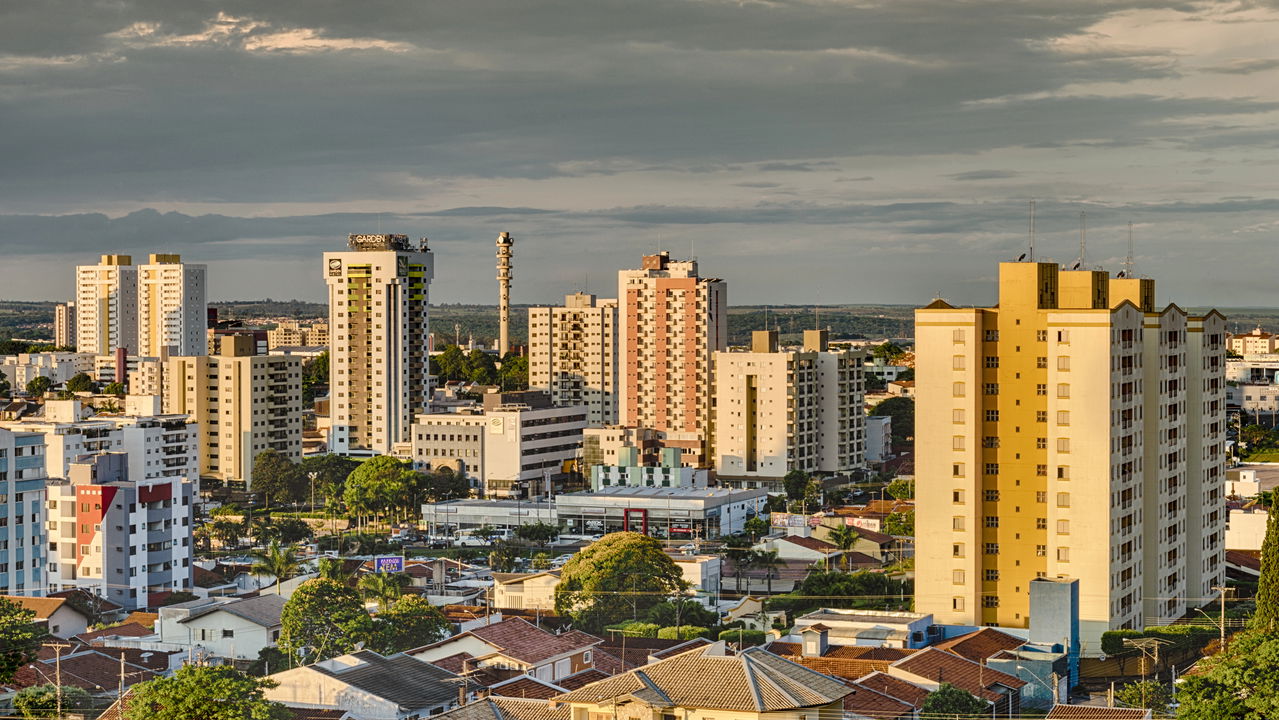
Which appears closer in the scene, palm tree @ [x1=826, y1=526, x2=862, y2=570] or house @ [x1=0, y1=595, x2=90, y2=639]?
house @ [x1=0, y1=595, x2=90, y2=639]

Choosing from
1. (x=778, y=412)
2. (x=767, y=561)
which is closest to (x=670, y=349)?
(x=778, y=412)

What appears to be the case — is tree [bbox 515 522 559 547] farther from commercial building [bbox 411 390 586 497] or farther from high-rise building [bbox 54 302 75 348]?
high-rise building [bbox 54 302 75 348]

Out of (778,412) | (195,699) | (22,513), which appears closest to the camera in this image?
(195,699)

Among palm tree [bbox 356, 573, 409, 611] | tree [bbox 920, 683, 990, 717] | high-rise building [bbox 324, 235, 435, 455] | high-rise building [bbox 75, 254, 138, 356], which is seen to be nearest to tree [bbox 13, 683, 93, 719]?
palm tree [bbox 356, 573, 409, 611]

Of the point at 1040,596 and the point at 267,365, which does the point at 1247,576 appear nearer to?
the point at 1040,596

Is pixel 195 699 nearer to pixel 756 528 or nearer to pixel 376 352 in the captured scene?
pixel 756 528

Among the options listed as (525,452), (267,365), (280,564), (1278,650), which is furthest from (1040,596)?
(267,365)
